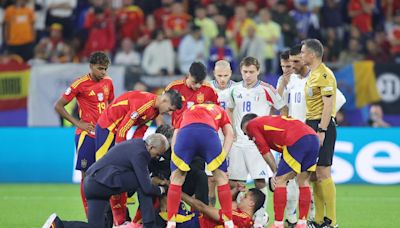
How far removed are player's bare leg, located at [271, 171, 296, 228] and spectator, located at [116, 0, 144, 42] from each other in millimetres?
13009

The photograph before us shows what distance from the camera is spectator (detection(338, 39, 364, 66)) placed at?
24844 millimetres

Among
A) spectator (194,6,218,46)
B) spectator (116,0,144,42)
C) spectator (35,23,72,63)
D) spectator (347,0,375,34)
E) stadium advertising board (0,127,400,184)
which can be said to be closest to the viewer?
stadium advertising board (0,127,400,184)

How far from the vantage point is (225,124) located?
12.9 meters

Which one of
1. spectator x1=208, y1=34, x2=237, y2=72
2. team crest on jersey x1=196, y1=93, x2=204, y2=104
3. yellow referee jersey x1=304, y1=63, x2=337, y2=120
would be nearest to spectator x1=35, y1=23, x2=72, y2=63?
spectator x1=208, y1=34, x2=237, y2=72

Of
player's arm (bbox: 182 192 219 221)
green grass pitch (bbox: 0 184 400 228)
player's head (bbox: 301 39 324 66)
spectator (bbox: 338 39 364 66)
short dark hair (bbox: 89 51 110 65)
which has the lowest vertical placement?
green grass pitch (bbox: 0 184 400 228)

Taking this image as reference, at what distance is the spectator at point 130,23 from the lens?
2548 cm

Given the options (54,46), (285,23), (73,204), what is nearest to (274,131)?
(73,204)

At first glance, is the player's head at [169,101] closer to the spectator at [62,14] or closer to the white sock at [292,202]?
the white sock at [292,202]

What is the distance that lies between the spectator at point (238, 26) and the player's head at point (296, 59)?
996 centimetres

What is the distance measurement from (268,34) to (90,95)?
10.6 m

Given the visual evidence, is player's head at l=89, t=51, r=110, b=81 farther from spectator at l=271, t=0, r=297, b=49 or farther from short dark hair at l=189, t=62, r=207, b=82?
spectator at l=271, t=0, r=297, b=49

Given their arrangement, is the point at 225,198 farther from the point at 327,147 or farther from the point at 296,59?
the point at 296,59

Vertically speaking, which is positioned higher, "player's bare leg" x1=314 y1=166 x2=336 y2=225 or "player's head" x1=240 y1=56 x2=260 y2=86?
"player's head" x1=240 y1=56 x2=260 y2=86

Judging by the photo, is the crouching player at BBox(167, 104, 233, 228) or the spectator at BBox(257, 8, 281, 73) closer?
the crouching player at BBox(167, 104, 233, 228)
